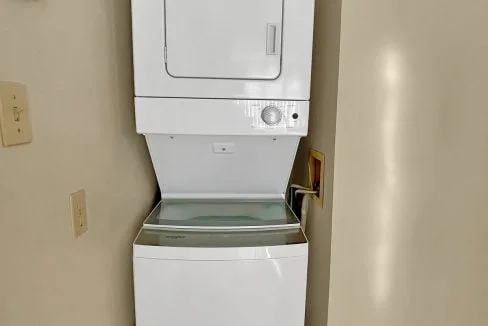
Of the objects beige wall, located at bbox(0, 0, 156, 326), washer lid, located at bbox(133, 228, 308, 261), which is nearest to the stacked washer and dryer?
washer lid, located at bbox(133, 228, 308, 261)

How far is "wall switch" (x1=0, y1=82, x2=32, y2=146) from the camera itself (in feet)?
2.40

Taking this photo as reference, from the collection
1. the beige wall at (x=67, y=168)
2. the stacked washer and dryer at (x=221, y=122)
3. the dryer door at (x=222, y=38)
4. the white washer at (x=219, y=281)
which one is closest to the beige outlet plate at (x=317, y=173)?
the stacked washer and dryer at (x=221, y=122)

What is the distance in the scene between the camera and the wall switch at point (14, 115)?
73 centimetres

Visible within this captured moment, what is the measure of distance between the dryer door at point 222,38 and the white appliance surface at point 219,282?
61cm

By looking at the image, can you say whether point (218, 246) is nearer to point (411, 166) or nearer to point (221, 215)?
point (221, 215)

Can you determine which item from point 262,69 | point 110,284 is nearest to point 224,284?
point 110,284

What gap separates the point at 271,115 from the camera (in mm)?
1344

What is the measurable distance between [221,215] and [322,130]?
1.73 ft

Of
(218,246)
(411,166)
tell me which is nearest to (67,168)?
(218,246)

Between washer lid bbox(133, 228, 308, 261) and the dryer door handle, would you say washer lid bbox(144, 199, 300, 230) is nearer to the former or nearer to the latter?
washer lid bbox(133, 228, 308, 261)

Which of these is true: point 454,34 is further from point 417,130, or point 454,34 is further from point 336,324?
point 336,324

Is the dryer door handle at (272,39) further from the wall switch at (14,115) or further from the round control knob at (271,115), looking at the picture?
the wall switch at (14,115)

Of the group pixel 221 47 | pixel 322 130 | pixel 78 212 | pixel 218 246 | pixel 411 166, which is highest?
pixel 221 47

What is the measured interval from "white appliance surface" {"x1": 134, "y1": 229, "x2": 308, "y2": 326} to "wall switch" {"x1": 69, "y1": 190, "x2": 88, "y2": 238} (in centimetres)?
21
